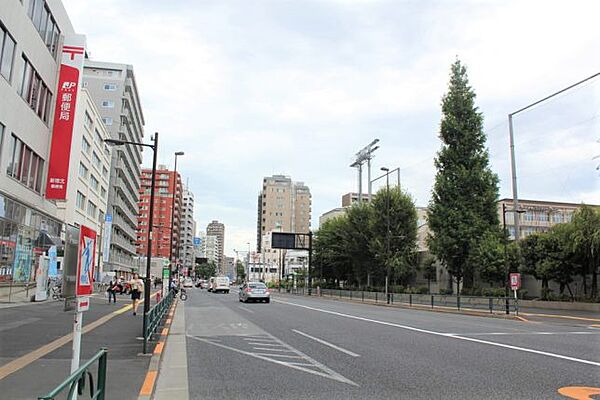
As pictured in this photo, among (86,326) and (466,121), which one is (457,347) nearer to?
(86,326)

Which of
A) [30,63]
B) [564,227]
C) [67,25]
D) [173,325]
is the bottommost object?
[173,325]

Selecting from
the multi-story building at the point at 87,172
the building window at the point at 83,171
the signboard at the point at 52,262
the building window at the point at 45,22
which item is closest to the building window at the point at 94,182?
the multi-story building at the point at 87,172

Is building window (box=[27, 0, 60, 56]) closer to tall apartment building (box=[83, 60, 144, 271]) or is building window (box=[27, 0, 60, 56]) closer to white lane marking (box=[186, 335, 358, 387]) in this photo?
white lane marking (box=[186, 335, 358, 387])

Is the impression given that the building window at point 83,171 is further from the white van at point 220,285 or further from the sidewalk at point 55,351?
the sidewalk at point 55,351

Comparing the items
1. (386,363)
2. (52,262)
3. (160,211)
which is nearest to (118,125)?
(160,211)

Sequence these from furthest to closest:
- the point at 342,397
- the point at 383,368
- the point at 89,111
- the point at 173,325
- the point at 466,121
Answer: the point at 89,111 → the point at 466,121 → the point at 173,325 → the point at 383,368 → the point at 342,397

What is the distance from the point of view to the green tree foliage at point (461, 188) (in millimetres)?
42875

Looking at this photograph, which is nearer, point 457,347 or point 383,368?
point 383,368

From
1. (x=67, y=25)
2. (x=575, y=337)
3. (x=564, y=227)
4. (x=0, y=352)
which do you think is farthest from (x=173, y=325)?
(x=564, y=227)

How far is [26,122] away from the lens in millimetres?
23312

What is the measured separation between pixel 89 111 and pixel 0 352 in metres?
47.8

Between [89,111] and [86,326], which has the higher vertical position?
[89,111]

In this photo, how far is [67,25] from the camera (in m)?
28.9

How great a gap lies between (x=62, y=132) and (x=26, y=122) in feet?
12.4
